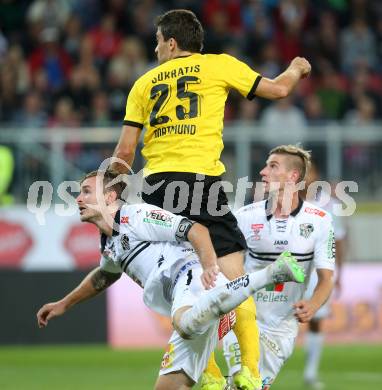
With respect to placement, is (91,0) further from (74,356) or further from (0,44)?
(74,356)

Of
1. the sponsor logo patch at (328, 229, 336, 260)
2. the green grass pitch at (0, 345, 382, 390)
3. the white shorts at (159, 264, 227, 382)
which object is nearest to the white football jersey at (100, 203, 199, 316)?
the white shorts at (159, 264, 227, 382)

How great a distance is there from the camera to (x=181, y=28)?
782cm

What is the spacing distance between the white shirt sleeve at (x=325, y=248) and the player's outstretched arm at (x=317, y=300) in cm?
6

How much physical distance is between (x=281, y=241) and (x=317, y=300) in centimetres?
66

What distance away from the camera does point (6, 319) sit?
14602mm

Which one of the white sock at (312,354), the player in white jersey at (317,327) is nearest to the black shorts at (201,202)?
the player in white jersey at (317,327)

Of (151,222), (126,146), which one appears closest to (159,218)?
(151,222)

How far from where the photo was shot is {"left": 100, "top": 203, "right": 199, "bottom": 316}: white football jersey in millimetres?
7516

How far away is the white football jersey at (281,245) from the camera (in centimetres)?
839

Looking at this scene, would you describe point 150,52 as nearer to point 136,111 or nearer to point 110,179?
point 136,111

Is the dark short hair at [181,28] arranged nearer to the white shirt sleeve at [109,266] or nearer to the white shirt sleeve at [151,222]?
the white shirt sleeve at [151,222]

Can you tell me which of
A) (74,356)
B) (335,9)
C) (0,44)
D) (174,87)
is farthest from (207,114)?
(335,9)

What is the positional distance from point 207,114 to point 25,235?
7328mm

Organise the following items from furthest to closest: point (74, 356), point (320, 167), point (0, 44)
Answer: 1. point (0, 44)
2. point (320, 167)
3. point (74, 356)
